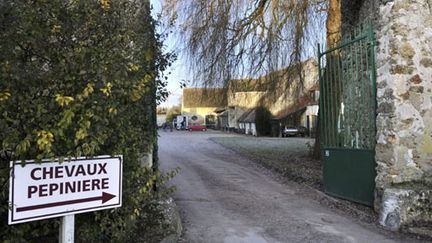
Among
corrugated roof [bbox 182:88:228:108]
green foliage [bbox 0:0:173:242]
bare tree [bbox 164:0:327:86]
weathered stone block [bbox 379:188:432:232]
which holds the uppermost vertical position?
bare tree [bbox 164:0:327:86]

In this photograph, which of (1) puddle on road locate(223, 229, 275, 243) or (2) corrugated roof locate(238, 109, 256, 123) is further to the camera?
(2) corrugated roof locate(238, 109, 256, 123)

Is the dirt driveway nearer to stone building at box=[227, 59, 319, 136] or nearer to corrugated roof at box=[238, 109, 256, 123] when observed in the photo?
stone building at box=[227, 59, 319, 136]

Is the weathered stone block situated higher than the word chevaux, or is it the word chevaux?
the word chevaux

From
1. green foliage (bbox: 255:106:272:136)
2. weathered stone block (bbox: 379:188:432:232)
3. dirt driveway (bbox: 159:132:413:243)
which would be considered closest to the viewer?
dirt driveway (bbox: 159:132:413:243)

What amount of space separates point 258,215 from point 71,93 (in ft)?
15.6

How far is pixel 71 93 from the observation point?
4.25m

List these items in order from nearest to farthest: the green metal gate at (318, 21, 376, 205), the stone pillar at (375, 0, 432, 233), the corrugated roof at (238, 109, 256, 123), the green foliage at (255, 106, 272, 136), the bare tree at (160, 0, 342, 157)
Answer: the stone pillar at (375, 0, 432, 233) → the green metal gate at (318, 21, 376, 205) → the bare tree at (160, 0, 342, 157) → the green foliage at (255, 106, 272, 136) → the corrugated roof at (238, 109, 256, 123)

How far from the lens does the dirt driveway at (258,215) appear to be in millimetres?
6727

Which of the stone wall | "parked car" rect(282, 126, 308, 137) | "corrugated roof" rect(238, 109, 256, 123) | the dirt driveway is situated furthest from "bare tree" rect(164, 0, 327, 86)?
"corrugated roof" rect(238, 109, 256, 123)

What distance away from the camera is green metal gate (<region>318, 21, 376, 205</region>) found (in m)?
8.15

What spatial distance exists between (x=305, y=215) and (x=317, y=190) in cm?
254

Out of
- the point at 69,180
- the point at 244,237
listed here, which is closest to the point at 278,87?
the point at 244,237

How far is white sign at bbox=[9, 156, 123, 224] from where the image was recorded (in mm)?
3744

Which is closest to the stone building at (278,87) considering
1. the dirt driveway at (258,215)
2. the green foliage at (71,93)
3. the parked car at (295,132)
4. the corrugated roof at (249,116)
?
the dirt driveway at (258,215)
